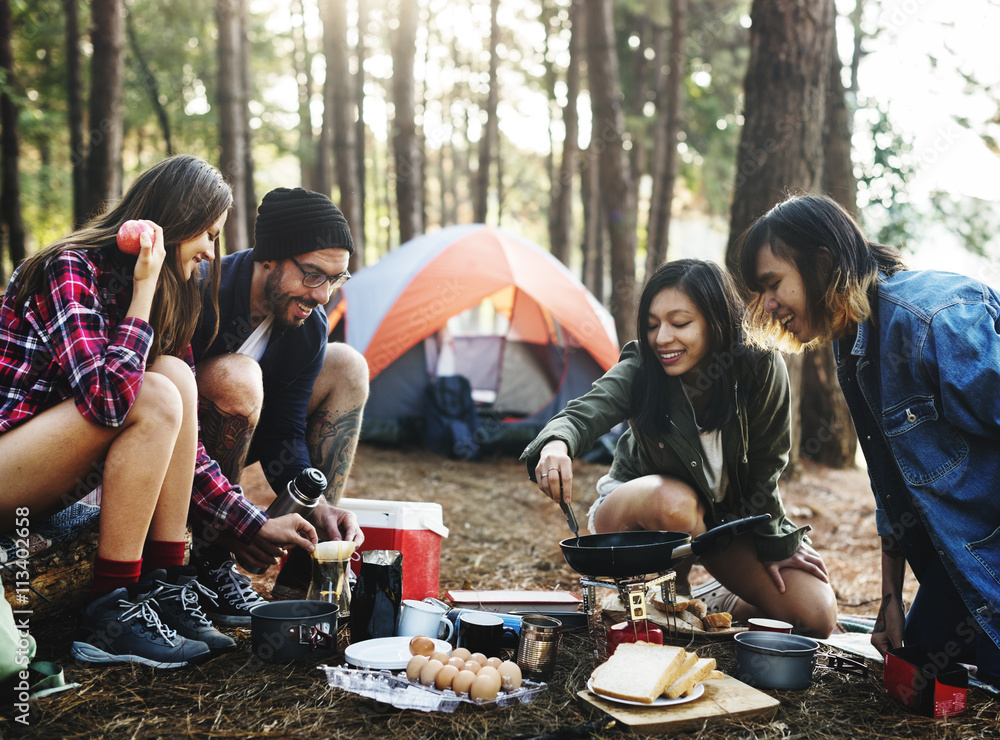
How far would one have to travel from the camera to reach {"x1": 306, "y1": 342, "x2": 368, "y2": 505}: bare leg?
2861 mm

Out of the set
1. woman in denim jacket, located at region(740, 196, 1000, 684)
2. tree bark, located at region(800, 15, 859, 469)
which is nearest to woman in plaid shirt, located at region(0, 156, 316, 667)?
woman in denim jacket, located at region(740, 196, 1000, 684)

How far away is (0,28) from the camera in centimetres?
790

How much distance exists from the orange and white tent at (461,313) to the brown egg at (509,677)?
4.54 meters

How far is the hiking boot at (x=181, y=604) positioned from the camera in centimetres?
194

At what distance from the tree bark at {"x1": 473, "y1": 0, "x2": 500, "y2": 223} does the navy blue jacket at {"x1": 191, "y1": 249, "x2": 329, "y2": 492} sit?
9666 mm

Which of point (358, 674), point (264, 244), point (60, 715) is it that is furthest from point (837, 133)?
point (60, 715)

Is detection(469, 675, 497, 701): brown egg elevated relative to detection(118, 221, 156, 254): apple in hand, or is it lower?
lower

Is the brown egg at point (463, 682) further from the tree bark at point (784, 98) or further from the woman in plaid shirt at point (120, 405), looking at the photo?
the tree bark at point (784, 98)

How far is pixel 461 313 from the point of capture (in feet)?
22.2

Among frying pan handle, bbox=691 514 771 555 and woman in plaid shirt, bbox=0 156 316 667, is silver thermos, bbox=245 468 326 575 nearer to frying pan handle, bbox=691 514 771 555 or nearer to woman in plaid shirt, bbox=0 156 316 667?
woman in plaid shirt, bbox=0 156 316 667

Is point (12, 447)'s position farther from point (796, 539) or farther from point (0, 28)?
point (0, 28)

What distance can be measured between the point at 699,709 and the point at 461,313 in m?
5.25

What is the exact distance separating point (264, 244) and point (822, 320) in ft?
5.87

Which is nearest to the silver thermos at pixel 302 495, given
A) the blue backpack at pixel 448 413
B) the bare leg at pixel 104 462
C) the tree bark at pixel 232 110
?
the bare leg at pixel 104 462
